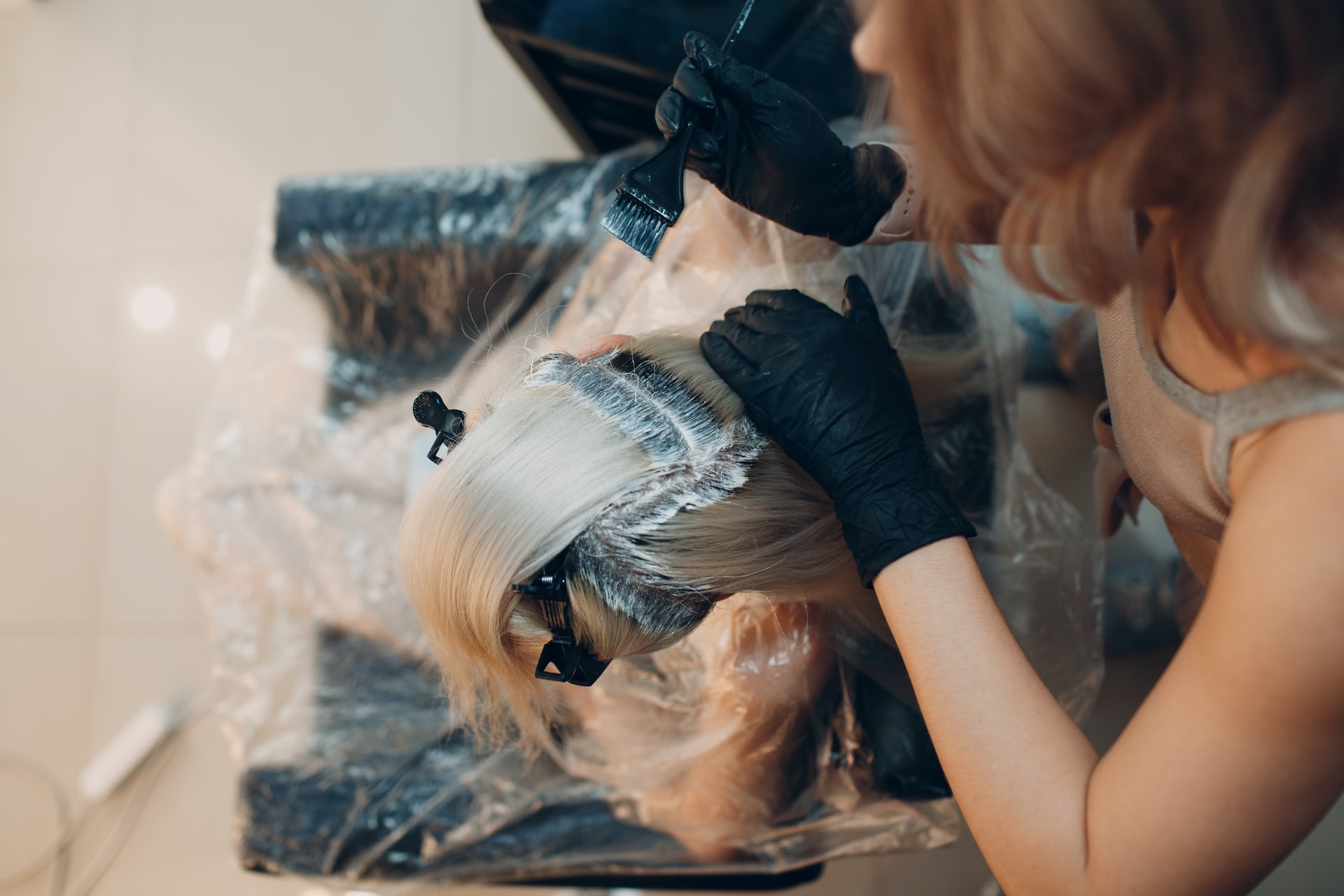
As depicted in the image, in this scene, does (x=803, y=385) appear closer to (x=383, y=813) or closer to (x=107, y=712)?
(x=383, y=813)

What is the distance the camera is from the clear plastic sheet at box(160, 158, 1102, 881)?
75cm

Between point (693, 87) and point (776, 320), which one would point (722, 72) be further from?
point (776, 320)

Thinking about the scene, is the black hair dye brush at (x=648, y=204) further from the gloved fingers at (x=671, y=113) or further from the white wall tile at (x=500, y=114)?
the white wall tile at (x=500, y=114)

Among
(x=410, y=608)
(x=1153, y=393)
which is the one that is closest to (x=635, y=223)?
(x=1153, y=393)

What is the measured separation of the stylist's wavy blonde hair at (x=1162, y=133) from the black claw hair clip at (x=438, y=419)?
402mm

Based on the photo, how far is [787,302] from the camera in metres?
0.60

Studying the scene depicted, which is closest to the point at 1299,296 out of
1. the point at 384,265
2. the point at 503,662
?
the point at 503,662

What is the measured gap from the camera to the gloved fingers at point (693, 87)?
54cm

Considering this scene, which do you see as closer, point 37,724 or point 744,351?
point 744,351

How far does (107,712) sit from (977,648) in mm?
1708

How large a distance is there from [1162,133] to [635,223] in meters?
0.32

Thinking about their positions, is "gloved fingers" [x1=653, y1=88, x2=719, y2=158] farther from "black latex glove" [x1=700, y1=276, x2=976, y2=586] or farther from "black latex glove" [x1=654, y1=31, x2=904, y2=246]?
"black latex glove" [x1=700, y1=276, x2=976, y2=586]

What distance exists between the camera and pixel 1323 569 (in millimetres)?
359

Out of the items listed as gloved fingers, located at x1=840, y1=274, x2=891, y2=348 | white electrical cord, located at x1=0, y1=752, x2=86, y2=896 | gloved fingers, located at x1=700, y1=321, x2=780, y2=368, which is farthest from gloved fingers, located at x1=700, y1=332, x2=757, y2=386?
white electrical cord, located at x1=0, y1=752, x2=86, y2=896
